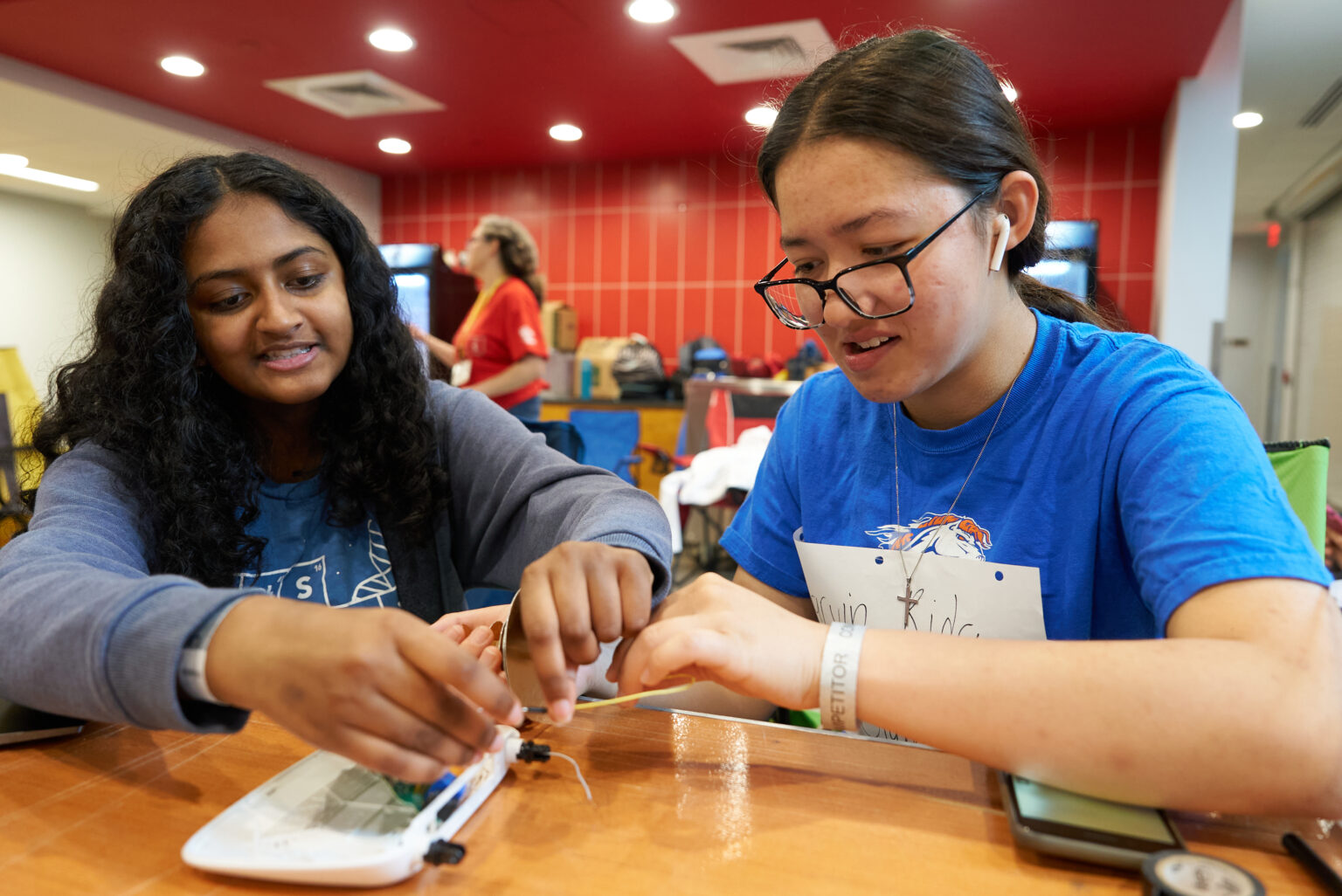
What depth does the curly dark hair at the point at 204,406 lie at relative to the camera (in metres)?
1.13

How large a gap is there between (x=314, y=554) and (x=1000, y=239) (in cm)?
101

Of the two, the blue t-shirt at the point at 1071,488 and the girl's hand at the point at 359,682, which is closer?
the girl's hand at the point at 359,682

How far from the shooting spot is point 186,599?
67 centimetres

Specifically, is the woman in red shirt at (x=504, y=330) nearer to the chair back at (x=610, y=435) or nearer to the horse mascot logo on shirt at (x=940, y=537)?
the chair back at (x=610, y=435)

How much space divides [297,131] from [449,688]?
6.41m

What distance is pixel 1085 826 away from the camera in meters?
0.64

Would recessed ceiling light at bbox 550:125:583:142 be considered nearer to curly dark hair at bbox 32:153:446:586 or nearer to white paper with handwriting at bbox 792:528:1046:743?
curly dark hair at bbox 32:153:446:586

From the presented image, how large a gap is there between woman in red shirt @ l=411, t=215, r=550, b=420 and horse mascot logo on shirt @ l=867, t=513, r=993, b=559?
9.26ft

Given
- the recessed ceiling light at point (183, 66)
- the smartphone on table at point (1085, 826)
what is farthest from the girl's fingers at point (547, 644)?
the recessed ceiling light at point (183, 66)

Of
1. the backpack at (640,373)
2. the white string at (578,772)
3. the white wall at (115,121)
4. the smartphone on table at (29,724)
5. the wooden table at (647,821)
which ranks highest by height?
the white wall at (115,121)

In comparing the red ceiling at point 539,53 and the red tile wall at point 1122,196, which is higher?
the red ceiling at point 539,53

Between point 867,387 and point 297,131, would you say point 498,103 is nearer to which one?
point 297,131

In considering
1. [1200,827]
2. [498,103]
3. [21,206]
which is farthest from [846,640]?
[21,206]

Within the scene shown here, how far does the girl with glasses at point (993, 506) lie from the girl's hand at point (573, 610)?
0.12 ft
